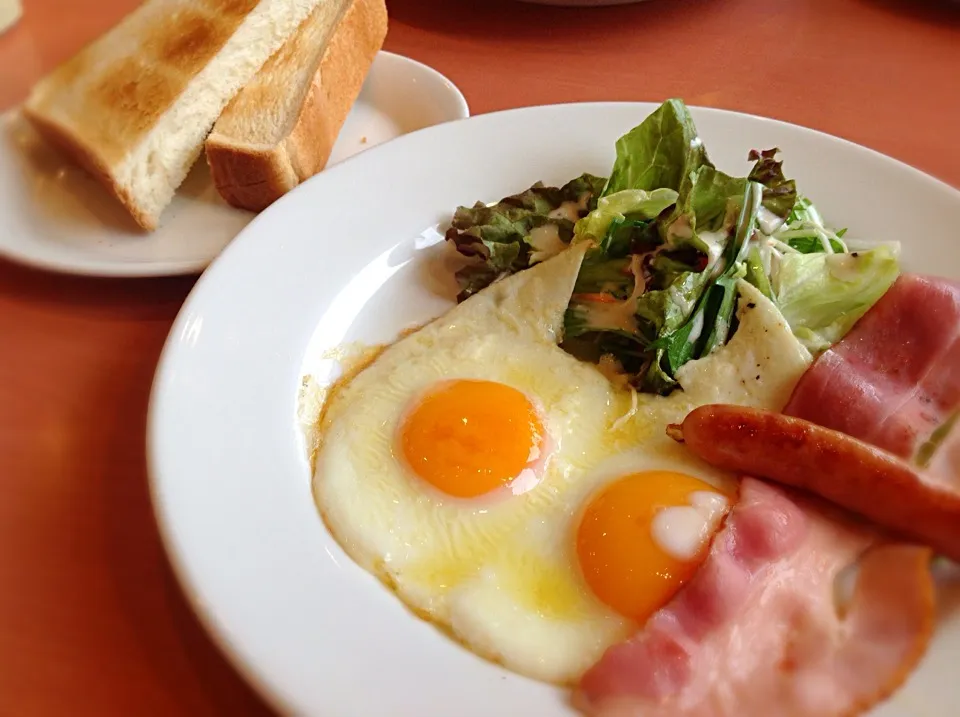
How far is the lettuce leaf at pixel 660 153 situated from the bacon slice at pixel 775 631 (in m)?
0.94

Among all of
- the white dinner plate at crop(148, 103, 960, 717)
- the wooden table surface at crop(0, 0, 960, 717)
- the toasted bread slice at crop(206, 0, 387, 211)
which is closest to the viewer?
the white dinner plate at crop(148, 103, 960, 717)

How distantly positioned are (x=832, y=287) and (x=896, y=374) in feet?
0.94

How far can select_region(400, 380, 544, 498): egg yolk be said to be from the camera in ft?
5.17

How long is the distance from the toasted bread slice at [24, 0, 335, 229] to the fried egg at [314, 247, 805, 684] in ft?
3.30

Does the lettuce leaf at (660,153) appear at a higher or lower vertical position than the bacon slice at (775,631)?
higher

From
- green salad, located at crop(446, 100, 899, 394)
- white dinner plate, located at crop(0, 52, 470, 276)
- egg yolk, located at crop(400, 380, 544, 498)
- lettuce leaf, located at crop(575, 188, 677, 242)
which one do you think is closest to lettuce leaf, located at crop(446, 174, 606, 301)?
green salad, located at crop(446, 100, 899, 394)

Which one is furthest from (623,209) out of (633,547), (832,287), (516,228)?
(633,547)

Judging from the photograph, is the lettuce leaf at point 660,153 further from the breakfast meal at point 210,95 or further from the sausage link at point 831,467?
the breakfast meal at point 210,95

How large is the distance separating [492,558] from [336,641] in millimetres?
345

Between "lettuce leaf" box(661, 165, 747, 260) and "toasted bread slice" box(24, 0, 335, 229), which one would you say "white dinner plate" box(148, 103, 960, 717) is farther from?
"toasted bread slice" box(24, 0, 335, 229)

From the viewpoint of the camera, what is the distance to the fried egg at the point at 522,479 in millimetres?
1388

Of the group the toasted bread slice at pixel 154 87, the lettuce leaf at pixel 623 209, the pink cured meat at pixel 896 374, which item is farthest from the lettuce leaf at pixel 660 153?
the toasted bread slice at pixel 154 87

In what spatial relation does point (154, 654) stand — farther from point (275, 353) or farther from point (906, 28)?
point (906, 28)

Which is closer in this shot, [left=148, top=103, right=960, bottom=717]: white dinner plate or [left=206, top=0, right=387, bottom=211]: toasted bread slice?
[left=148, top=103, right=960, bottom=717]: white dinner plate
